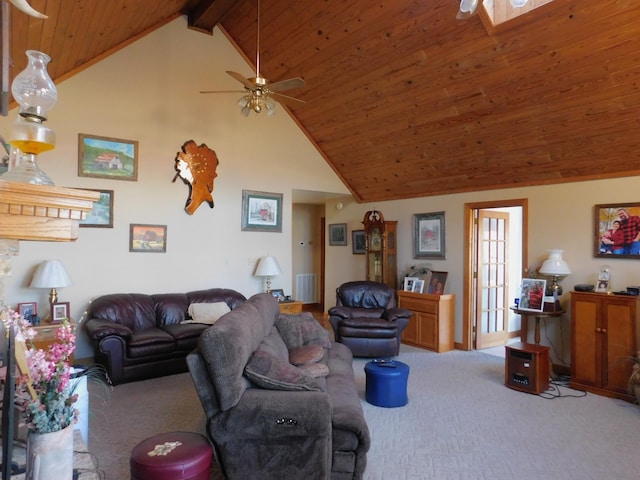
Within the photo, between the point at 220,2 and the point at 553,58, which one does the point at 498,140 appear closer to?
the point at 553,58

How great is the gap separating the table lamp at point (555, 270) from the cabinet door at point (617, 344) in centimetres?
62

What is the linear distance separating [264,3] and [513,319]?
5.93 meters

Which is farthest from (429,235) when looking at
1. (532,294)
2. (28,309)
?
(28,309)

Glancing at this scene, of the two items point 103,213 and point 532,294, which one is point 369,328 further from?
point 103,213

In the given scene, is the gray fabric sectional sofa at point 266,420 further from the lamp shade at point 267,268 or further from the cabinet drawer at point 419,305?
the cabinet drawer at point 419,305

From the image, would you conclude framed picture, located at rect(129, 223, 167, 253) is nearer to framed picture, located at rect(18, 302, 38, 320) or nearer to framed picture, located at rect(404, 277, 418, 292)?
framed picture, located at rect(18, 302, 38, 320)

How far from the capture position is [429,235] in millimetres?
6418

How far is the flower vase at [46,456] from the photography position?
1.44 m

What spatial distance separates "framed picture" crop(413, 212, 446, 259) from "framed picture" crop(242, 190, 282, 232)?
2.23 metres

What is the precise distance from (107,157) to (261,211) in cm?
225

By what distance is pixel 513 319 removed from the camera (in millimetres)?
6652

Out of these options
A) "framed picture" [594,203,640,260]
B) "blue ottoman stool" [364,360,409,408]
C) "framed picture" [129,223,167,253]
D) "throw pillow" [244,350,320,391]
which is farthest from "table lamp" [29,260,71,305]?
"framed picture" [594,203,640,260]

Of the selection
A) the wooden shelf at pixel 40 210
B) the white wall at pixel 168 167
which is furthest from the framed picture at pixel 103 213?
the wooden shelf at pixel 40 210

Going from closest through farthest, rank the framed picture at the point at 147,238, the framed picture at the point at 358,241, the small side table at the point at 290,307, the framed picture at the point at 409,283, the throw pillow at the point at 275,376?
→ the throw pillow at the point at 275,376
the framed picture at the point at 147,238
the small side table at the point at 290,307
the framed picture at the point at 409,283
the framed picture at the point at 358,241
